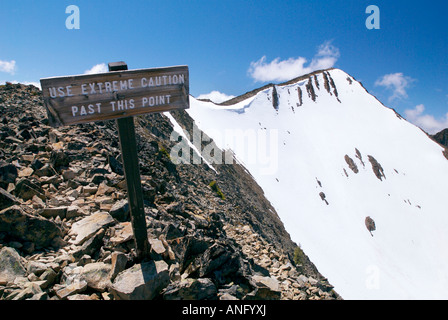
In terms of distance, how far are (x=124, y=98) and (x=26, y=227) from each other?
3.67 metres

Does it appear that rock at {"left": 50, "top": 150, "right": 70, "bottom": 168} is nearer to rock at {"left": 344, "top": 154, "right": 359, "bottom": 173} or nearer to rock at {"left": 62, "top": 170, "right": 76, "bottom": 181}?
rock at {"left": 62, "top": 170, "right": 76, "bottom": 181}

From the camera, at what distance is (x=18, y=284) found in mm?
4121

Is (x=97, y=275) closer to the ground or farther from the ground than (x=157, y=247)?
closer to the ground

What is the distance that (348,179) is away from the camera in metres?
67.3

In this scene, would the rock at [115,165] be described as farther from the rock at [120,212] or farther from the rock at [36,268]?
the rock at [36,268]

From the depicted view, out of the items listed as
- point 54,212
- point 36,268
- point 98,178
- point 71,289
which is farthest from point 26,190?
point 71,289

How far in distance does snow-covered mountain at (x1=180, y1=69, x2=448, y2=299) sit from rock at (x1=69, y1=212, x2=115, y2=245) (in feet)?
112

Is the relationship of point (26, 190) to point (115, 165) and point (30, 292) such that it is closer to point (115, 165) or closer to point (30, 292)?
point (115, 165)

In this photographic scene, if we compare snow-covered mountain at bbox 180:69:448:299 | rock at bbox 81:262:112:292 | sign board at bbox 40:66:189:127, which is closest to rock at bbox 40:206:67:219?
rock at bbox 81:262:112:292

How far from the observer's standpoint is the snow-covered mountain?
4316 centimetres

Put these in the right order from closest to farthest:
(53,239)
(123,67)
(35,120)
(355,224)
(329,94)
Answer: (123,67) < (53,239) < (35,120) < (355,224) < (329,94)
